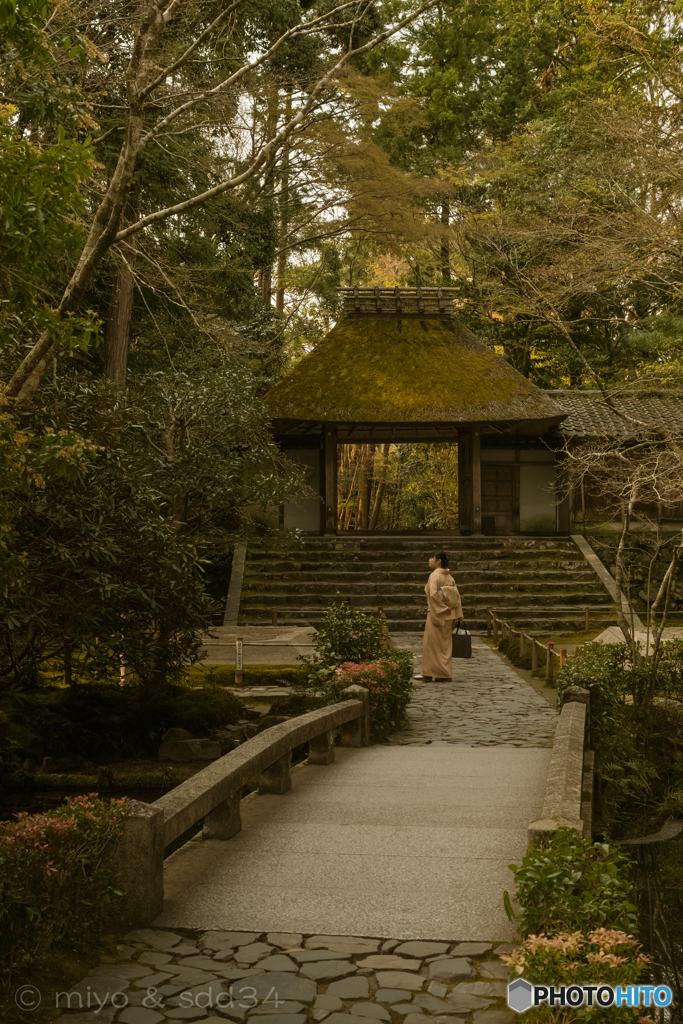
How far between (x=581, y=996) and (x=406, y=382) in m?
18.8

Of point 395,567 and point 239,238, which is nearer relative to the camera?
point 395,567

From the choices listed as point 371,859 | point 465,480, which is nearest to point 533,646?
point 371,859

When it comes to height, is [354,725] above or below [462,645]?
below

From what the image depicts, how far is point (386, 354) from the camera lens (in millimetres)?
22078

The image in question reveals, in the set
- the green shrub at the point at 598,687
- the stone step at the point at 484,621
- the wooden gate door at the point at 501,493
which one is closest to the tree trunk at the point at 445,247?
the wooden gate door at the point at 501,493

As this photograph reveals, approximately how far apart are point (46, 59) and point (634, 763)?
755 centimetres

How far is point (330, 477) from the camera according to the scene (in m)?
20.6

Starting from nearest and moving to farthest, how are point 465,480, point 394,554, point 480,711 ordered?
point 480,711
point 394,554
point 465,480

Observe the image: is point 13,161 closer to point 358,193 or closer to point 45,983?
point 45,983

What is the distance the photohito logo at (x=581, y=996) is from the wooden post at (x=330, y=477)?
17552 millimetres

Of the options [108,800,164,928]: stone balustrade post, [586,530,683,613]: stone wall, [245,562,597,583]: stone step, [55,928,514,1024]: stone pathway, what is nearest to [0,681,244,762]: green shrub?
[108,800,164,928]: stone balustrade post

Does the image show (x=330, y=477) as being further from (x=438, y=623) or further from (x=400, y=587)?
(x=438, y=623)

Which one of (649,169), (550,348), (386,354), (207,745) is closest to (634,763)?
(207,745)

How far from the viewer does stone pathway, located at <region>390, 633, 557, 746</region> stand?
8312 millimetres
